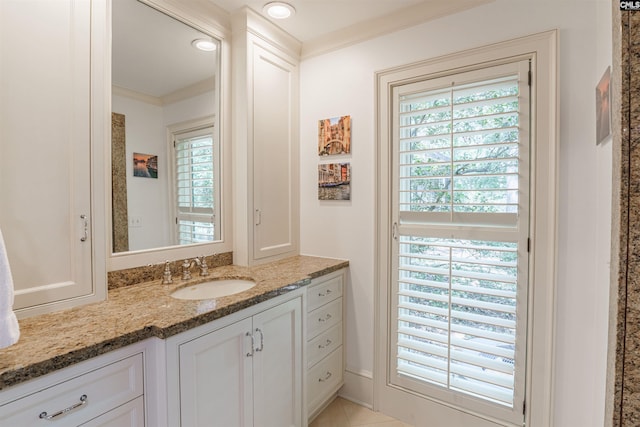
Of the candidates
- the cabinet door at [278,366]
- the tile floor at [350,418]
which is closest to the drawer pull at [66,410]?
the cabinet door at [278,366]

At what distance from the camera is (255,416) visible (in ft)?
4.70

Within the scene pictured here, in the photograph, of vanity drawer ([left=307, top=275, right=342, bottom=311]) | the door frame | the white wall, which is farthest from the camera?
vanity drawer ([left=307, top=275, right=342, bottom=311])

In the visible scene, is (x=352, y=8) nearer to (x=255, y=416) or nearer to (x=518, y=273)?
(x=518, y=273)

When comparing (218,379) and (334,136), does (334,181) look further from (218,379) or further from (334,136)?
(218,379)

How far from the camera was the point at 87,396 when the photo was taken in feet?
3.18

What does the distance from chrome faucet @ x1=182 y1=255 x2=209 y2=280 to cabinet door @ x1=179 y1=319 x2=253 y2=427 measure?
53 centimetres

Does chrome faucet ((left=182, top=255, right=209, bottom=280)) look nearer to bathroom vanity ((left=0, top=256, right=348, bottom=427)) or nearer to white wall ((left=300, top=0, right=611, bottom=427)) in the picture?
bathroom vanity ((left=0, top=256, right=348, bottom=427))

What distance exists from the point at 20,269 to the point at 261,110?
1446 millimetres

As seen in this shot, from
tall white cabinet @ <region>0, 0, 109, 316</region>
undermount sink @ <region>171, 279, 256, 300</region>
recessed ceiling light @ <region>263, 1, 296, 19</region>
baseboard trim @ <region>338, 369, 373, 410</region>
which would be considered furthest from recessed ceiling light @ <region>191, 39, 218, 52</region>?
baseboard trim @ <region>338, 369, 373, 410</region>

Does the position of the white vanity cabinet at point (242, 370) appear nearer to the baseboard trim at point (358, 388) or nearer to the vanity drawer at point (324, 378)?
the vanity drawer at point (324, 378)

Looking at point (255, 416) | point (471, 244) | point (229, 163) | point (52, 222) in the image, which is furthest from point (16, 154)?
point (471, 244)

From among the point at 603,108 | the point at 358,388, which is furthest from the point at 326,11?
the point at 358,388

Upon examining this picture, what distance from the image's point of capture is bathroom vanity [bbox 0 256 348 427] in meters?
0.90

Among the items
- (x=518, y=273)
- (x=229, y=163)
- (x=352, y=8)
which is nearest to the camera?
(x=518, y=273)
